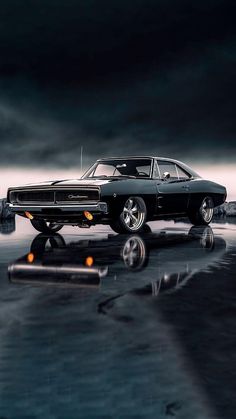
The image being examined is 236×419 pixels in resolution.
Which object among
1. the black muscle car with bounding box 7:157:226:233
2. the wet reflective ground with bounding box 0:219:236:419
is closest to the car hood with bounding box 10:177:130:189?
the black muscle car with bounding box 7:157:226:233

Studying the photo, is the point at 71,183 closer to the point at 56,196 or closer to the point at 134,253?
the point at 56,196

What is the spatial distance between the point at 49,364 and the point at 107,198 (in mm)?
7039

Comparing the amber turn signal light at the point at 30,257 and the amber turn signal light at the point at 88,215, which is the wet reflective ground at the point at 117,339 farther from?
the amber turn signal light at the point at 88,215

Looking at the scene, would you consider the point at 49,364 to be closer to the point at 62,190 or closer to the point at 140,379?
the point at 140,379

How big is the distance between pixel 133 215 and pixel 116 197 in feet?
3.18

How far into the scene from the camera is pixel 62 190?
10.1m

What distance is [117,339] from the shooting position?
337 centimetres

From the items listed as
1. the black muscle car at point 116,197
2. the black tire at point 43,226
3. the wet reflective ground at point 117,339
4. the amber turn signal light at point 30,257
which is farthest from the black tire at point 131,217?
the wet reflective ground at point 117,339

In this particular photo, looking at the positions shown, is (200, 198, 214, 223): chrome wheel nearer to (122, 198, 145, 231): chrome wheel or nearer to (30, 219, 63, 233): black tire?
(122, 198, 145, 231): chrome wheel

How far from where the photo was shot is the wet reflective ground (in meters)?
2.40

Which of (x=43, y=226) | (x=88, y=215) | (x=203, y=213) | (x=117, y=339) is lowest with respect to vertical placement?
(x=117, y=339)

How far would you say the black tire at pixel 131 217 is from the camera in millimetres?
10352

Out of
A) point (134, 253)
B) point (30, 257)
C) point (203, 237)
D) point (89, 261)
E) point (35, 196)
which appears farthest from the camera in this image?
point (203, 237)

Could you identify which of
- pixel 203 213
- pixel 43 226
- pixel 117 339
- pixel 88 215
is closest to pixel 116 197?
pixel 88 215
